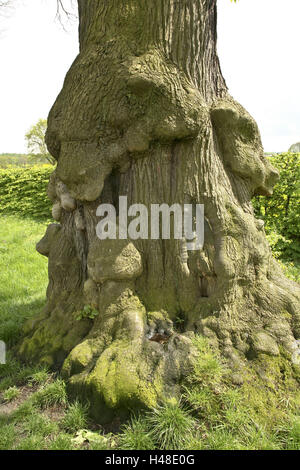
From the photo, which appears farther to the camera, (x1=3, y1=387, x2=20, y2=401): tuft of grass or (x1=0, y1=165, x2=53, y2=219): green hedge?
(x1=0, y1=165, x2=53, y2=219): green hedge

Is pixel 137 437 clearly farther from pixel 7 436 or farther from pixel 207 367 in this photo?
pixel 7 436

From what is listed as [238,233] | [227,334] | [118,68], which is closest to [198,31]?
[118,68]

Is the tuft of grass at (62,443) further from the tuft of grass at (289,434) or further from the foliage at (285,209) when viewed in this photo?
the foliage at (285,209)

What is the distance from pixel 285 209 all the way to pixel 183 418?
638cm

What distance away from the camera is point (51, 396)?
8.92ft

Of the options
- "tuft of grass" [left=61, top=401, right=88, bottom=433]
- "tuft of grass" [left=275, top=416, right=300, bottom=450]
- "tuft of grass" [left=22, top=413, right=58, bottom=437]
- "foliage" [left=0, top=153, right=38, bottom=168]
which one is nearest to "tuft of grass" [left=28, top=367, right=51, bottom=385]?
"tuft of grass" [left=22, top=413, right=58, bottom=437]

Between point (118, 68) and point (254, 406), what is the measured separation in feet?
10.4

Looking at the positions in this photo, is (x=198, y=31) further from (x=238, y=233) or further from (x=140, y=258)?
(x=140, y=258)

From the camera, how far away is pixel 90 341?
2.96 m

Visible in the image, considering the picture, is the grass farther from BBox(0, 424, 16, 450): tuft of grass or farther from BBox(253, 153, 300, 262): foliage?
BBox(253, 153, 300, 262): foliage

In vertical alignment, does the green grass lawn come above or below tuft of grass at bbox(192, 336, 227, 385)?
below

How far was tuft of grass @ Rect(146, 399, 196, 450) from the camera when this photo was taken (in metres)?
2.16

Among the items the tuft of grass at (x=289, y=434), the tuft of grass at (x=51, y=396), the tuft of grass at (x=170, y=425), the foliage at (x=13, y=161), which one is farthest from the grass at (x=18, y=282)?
the foliage at (x=13, y=161)

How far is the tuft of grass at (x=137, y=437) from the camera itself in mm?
2164
